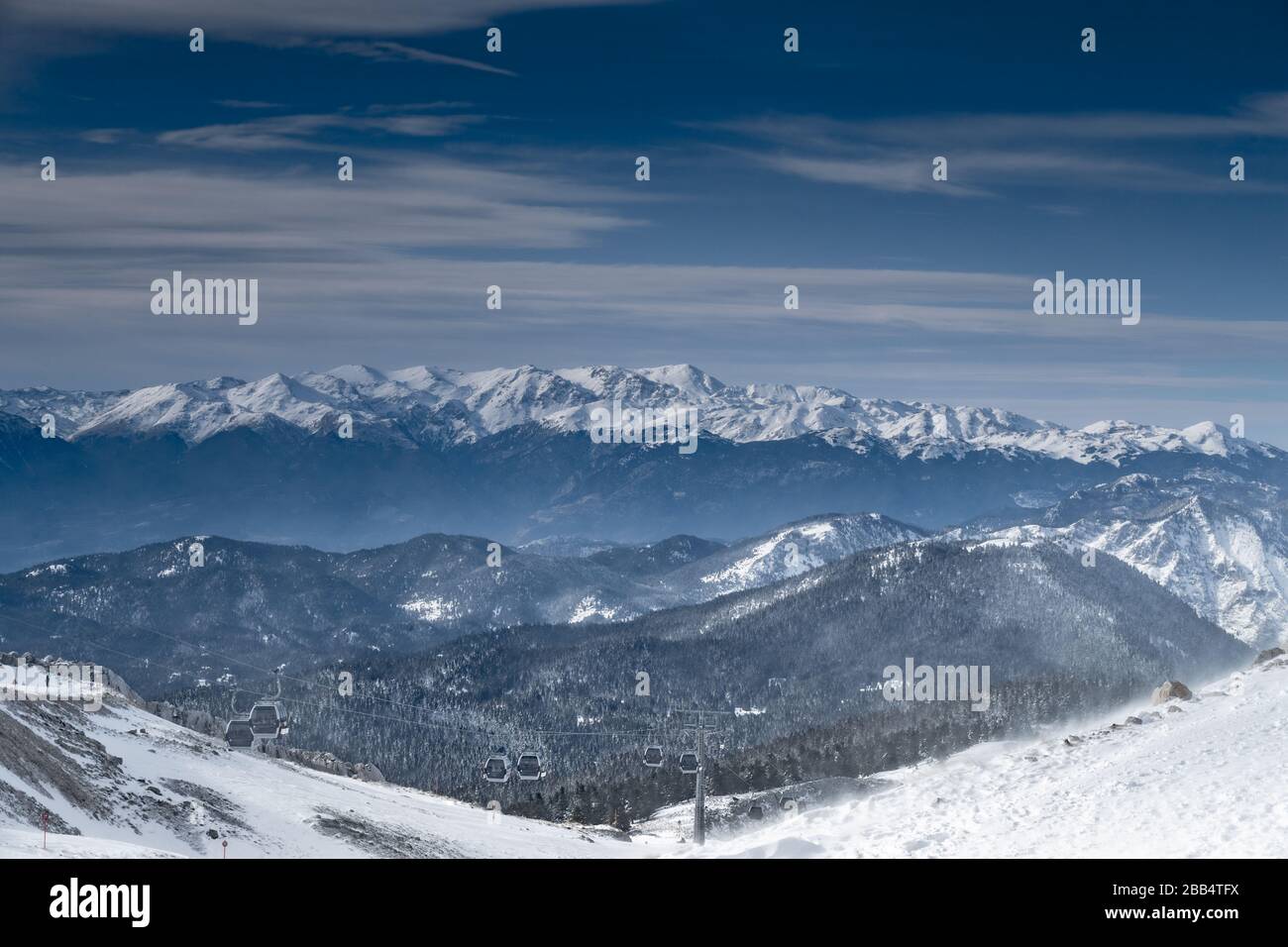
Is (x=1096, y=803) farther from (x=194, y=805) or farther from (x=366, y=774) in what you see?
(x=366, y=774)

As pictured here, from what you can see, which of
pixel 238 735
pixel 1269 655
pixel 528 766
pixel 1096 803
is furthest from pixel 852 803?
pixel 238 735

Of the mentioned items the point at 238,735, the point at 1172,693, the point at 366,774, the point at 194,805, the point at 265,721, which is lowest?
the point at 366,774

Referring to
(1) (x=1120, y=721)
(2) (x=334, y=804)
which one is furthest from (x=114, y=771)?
(1) (x=1120, y=721)

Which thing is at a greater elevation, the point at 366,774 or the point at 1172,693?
the point at 1172,693

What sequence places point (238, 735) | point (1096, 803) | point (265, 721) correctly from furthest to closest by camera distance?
point (265, 721), point (238, 735), point (1096, 803)
